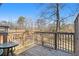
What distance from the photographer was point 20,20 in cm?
292

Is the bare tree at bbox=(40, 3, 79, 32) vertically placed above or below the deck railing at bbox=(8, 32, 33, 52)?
above

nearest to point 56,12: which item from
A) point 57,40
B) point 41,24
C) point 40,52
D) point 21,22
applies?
point 41,24

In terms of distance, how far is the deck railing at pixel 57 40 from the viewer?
2908 millimetres

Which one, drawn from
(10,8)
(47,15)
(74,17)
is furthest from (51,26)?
(10,8)

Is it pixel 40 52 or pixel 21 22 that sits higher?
pixel 21 22

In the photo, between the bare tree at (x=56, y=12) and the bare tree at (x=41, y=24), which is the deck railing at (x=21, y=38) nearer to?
the bare tree at (x=41, y=24)

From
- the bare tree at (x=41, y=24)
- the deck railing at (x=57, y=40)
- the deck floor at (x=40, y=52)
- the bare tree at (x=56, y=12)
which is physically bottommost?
the deck floor at (x=40, y=52)

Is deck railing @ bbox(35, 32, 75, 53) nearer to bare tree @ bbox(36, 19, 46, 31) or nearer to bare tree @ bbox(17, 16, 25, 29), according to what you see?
bare tree @ bbox(36, 19, 46, 31)

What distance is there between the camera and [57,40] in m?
2.94

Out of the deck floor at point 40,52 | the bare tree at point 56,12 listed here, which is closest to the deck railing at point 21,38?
the deck floor at point 40,52

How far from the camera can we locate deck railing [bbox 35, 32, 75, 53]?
291 cm

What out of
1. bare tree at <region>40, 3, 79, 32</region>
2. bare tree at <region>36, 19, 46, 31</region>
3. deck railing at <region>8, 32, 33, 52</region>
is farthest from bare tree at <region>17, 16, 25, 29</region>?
bare tree at <region>40, 3, 79, 32</region>

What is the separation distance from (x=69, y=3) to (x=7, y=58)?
1.23 meters

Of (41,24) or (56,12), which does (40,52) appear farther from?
(56,12)
